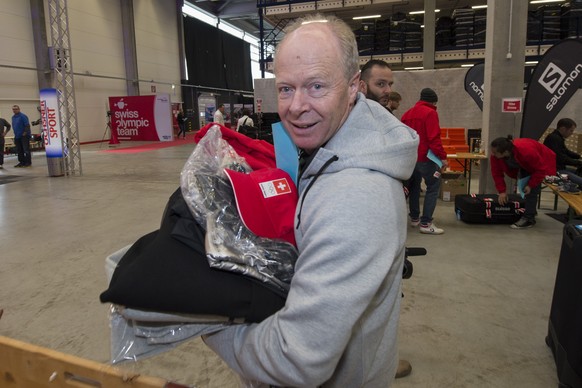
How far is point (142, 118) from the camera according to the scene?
1302 cm

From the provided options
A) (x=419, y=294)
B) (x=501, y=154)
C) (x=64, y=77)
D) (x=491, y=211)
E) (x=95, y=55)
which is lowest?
(x=419, y=294)

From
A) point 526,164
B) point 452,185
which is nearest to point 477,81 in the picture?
point 452,185

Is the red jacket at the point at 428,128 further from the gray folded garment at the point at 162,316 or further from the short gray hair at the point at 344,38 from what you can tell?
the gray folded garment at the point at 162,316

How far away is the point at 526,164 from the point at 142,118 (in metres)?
11.5

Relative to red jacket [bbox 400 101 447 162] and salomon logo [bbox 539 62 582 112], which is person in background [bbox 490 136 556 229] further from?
salomon logo [bbox 539 62 582 112]

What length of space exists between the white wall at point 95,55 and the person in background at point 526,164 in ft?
43.3

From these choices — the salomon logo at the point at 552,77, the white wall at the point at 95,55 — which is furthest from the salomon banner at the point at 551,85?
the white wall at the point at 95,55

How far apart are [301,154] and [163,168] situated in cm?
888

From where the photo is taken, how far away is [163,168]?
933 cm

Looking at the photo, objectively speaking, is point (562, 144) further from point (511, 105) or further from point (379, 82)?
point (379, 82)

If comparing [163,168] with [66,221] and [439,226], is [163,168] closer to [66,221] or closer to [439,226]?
[66,221]

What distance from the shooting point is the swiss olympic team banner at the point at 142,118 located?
12.5m

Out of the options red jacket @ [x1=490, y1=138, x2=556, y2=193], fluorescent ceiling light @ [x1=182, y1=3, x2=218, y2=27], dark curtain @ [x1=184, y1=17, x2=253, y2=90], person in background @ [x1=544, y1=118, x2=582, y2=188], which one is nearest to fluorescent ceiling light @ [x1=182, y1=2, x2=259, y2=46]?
fluorescent ceiling light @ [x1=182, y1=3, x2=218, y2=27]

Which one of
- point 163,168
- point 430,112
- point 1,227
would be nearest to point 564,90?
point 430,112
